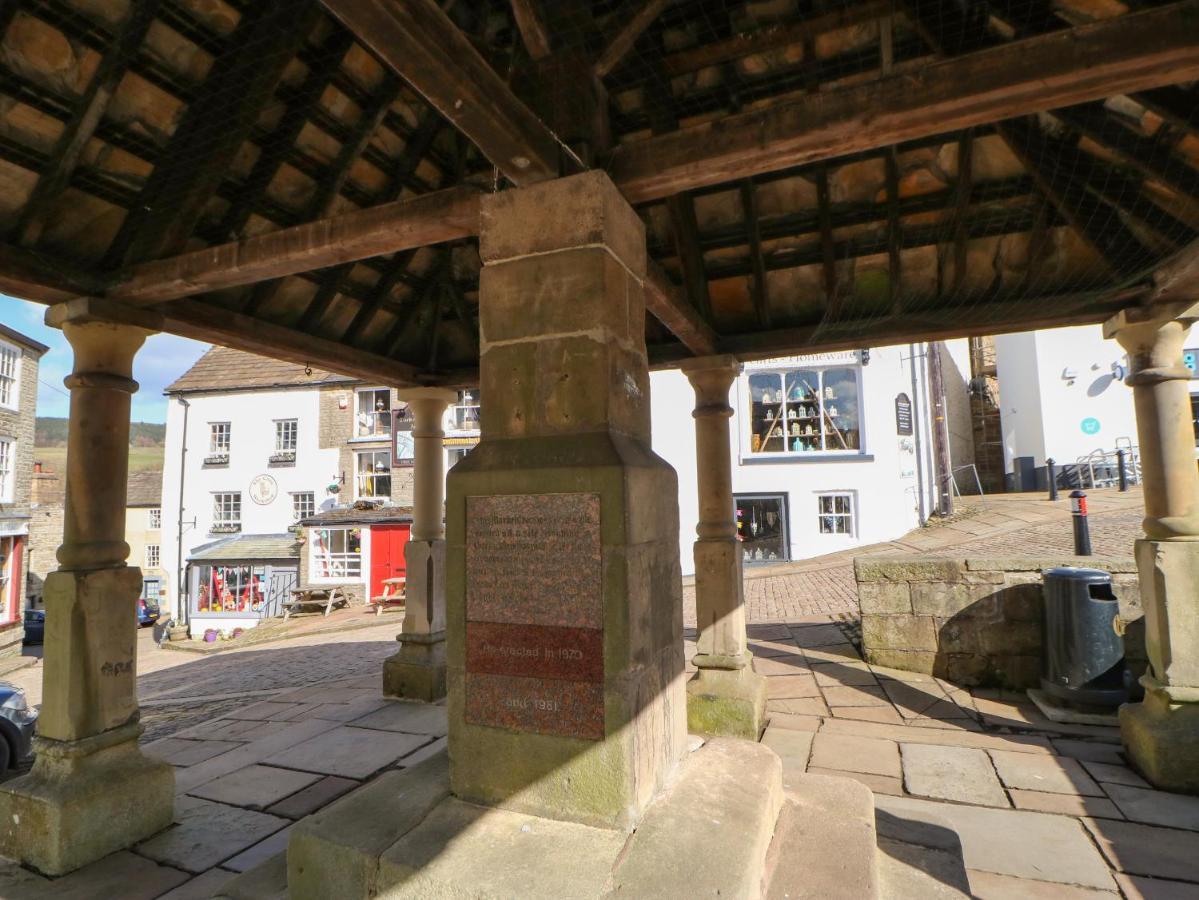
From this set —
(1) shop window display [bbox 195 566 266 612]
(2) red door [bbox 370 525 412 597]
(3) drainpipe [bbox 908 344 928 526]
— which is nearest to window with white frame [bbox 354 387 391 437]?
(2) red door [bbox 370 525 412 597]

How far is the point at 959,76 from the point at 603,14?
6.41ft

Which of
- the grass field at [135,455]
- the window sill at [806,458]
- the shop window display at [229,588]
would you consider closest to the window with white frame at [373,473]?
the shop window display at [229,588]

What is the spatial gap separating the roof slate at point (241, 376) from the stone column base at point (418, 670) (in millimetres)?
16243

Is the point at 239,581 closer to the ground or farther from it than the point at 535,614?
closer to the ground

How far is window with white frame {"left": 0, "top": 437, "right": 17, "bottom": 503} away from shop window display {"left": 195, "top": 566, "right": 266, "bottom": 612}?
5.33 meters

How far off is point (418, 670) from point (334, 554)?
15.4 m

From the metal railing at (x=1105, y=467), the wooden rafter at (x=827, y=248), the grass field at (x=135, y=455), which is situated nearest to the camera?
the wooden rafter at (x=827, y=248)

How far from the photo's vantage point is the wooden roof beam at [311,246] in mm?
3078

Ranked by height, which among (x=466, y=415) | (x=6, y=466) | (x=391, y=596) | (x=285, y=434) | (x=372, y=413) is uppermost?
(x=372, y=413)

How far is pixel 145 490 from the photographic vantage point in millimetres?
29656

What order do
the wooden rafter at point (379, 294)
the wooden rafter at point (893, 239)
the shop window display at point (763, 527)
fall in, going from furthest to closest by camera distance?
1. the shop window display at point (763, 527)
2. the wooden rafter at point (379, 294)
3. the wooden rafter at point (893, 239)

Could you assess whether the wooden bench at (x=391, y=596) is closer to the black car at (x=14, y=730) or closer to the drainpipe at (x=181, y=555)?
the drainpipe at (x=181, y=555)

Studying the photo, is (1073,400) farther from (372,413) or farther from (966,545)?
(372,413)

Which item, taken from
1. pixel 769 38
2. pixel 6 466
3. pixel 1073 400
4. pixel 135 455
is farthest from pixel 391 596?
pixel 135 455
